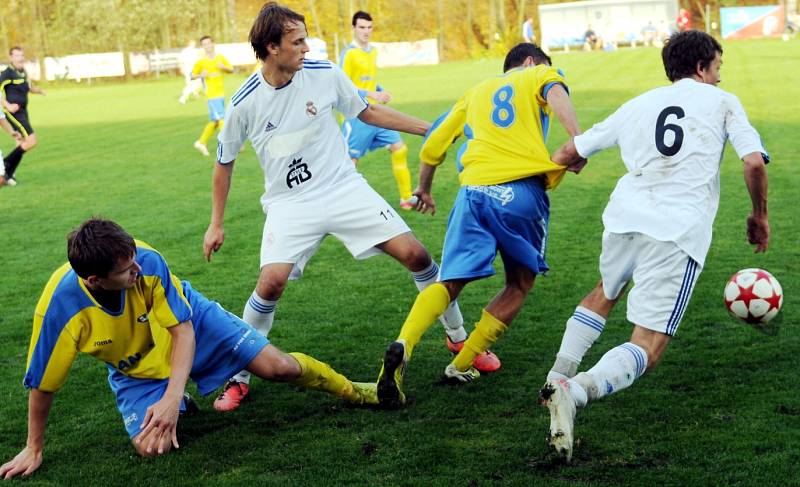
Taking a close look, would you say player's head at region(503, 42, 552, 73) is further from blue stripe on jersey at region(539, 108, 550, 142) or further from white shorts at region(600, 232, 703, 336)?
white shorts at region(600, 232, 703, 336)

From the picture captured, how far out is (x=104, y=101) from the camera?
112ft

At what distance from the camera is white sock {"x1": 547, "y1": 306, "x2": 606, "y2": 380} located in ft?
15.0

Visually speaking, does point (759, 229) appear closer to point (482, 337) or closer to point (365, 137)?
point (482, 337)

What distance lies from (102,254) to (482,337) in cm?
214

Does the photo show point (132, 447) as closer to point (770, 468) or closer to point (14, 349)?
point (14, 349)

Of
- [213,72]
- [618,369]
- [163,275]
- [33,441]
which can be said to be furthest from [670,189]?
[213,72]

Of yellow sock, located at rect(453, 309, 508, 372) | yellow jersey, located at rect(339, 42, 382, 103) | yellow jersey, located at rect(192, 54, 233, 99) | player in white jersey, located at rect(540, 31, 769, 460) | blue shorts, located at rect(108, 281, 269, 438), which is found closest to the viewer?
player in white jersey, located at rect(540, 31, 769, 460)

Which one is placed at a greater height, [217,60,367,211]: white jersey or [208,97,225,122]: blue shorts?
[217,60,367,211]: white jersey

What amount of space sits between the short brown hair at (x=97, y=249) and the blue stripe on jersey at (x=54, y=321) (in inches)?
10.3

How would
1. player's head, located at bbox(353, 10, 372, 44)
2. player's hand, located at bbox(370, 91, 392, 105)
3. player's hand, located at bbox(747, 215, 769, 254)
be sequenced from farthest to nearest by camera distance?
player's head, located at bbox(353, 10, 372, 44), player's hand, located at bbox(370, 91, 392, 105), player's hand, located at bbox(747, 215, 769, 254)

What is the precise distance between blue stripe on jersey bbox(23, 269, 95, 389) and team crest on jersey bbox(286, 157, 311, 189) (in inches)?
59.6

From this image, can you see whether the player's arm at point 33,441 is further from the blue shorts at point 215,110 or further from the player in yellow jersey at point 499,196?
the blue shorts at point 215,110

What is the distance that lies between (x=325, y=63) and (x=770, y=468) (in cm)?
311

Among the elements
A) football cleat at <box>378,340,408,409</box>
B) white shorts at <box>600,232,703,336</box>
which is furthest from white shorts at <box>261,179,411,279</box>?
white shorts at <box>600,232,703,336</box>
